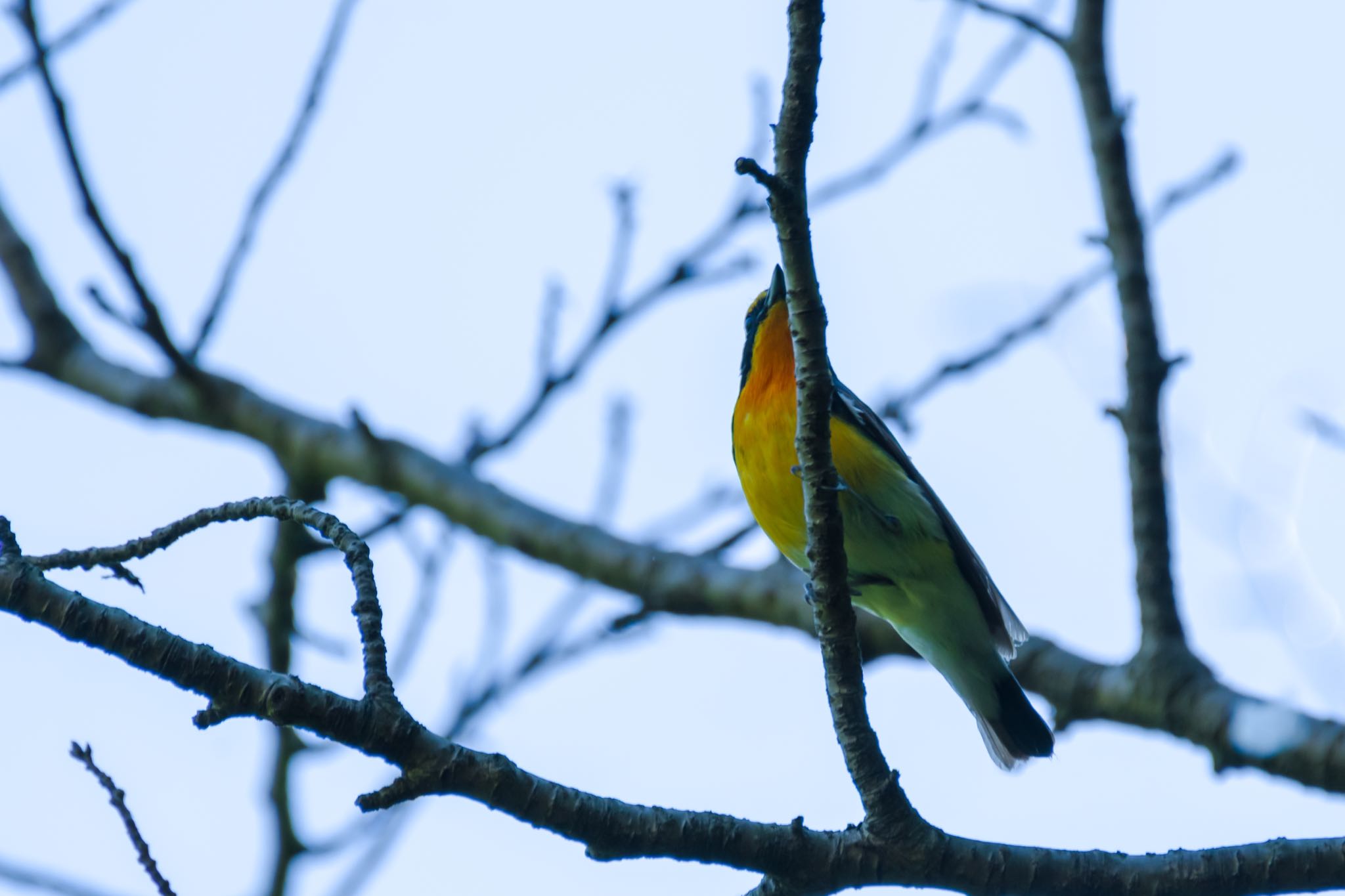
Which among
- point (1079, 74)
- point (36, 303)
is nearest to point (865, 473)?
point (1079, 74)

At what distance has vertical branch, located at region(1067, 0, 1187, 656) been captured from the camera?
15.6ft

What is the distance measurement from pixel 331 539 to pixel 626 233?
380 centimetres

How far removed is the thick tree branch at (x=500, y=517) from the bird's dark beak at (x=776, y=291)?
114 cm

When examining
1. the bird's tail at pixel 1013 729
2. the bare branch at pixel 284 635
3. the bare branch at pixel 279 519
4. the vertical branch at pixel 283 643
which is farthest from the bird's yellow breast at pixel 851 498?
the bare branch at pixel 279 519

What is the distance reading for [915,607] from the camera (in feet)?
18.1

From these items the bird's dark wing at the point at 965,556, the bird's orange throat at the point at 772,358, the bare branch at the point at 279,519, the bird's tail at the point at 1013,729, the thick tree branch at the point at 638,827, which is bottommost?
the thick tree branch at the point at 638,827

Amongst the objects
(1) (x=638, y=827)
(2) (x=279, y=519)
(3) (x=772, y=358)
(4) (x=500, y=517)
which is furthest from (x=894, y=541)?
(2) (x=279, y=519)

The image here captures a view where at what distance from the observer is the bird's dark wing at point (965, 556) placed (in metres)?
5.41

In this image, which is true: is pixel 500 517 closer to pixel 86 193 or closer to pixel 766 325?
pixel 766 325

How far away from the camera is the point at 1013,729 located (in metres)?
5.86

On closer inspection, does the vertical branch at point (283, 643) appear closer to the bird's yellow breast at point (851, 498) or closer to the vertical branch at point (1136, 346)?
the bird's yellow breast at point (851, 498)

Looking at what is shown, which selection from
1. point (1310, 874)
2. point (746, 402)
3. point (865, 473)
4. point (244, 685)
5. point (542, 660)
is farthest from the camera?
point (542, 660)

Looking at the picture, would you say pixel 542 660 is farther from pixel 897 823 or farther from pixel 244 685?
pixel 244 685

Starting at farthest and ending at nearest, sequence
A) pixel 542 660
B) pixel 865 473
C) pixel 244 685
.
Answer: pixel 542 660 → pixel 865 473 → pixel 244 685
